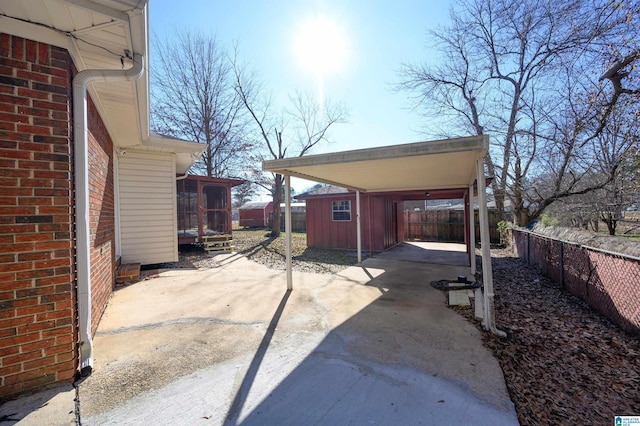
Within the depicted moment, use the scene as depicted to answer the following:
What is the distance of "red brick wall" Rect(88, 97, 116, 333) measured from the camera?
3.39 meters

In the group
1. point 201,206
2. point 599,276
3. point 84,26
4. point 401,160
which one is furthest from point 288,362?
point 201,206

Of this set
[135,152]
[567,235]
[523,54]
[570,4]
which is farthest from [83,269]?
[523,54]

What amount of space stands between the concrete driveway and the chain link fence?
207cm

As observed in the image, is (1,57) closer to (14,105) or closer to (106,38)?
(14,105)

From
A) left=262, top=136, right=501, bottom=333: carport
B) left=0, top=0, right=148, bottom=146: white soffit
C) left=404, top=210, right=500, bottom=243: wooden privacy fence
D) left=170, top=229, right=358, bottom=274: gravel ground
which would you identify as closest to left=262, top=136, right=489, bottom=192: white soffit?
left=262, top=136, right=501, bottom=333: carport

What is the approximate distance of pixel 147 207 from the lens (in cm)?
649

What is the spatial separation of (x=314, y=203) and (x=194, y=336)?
9.33 m

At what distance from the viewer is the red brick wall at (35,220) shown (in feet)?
6.75

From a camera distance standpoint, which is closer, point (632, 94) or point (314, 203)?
point (632, 94)

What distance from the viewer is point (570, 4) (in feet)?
20.5

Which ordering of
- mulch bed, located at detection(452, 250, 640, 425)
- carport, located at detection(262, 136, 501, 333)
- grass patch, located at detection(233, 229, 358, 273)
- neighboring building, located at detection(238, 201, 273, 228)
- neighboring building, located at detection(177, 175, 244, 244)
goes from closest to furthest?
mulch bed, located at detection(452, 250, 640, 425)
carport, located at detection(262, 136, 501, 333)
grass patch, located at detection(233, 229, 358, 273)
neighboring building, located at detection(177, 175, 244, 244)
neighboring building, located at detection(238, 201, 273, 228)

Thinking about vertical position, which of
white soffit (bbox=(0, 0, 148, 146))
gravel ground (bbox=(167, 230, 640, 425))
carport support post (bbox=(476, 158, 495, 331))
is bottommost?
gravel ground (bbox=(167, 230, 640, 425))

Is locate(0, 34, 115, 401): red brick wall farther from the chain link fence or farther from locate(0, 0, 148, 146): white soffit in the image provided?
the chain link fence

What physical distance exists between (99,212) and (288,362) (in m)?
3.44
